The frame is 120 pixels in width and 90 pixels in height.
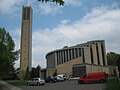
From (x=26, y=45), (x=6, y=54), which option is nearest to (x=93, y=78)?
(x=6, y=54)

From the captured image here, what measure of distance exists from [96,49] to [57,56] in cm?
2324

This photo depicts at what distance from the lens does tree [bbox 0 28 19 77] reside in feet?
160

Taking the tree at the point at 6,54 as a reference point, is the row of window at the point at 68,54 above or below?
above

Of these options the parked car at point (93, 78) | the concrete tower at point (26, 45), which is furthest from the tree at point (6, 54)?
the concrete tower at point (26, 45)

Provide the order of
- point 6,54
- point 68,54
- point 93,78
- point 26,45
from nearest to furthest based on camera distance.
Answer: point 93,78, point 6,54, point 26,45, point 68,54

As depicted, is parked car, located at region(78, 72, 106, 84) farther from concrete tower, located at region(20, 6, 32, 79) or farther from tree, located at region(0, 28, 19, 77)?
concrete tower, located at region(20, 6, 32, 79)

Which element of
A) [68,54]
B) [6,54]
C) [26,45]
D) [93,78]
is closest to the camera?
[93,78]

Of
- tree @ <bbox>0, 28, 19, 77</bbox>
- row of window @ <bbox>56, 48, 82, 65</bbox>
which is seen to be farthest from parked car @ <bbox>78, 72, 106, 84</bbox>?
row of window @ <bbox>56, 48, 82, 65</bbox>

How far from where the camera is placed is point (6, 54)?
5056 centimetres

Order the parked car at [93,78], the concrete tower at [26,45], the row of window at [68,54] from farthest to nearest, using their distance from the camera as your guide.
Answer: the row of window at [68,54], the concrete tower at [26,45], the parked car at [93,78]

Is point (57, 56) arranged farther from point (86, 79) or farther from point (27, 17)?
point (86, 79)

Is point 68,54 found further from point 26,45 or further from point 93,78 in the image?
point 93,78

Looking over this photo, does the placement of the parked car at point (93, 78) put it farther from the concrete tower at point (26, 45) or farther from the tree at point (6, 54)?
the concrete tower at point (26, 45)

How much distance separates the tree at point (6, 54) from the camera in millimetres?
48719
